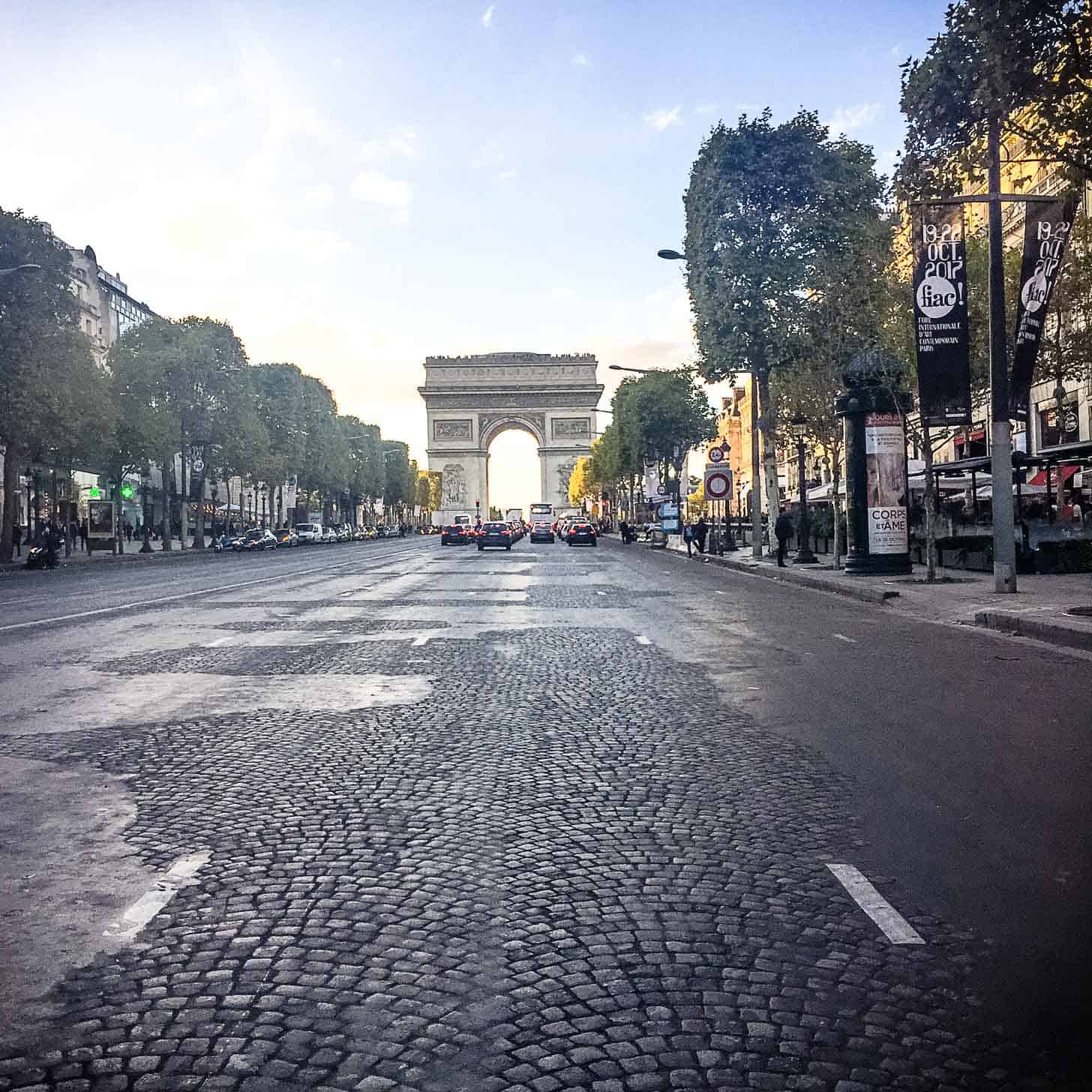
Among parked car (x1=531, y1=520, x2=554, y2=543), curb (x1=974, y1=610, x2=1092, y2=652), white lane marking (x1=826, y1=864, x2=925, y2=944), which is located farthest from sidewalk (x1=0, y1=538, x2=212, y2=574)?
white lane marking (x1=826, y1=864, x2=925, y2=944)

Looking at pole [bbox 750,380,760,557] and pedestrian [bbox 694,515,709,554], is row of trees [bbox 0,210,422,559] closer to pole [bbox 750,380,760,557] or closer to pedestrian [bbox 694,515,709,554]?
pedestrian [bbox 694,515,709,554]

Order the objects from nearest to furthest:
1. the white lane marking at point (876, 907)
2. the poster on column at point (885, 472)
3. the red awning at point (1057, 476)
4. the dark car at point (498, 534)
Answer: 1. the white lane marking at point (876, 907)
2. the poster on column at point (885, 472)
3. the red awning at point (1057, 476)
4. the dark car at point (498, 534)

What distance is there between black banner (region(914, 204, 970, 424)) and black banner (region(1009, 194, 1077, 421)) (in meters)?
2.33

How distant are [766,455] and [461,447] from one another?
9276 cm

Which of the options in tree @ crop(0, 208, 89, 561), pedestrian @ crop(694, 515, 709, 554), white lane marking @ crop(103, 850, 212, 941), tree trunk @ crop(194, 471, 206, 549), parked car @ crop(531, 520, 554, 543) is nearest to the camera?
white lane marking @ crop(103, 850, 212, 941)

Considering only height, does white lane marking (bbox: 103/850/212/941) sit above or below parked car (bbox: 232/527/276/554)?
above

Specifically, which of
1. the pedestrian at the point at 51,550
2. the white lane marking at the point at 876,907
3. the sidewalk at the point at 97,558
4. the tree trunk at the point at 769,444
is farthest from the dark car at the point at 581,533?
the white lane marking at the point at 876,907

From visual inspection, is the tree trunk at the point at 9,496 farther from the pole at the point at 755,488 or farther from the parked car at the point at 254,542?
the parked car at the point at 254,542

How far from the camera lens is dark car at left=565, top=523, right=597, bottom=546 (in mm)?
67688

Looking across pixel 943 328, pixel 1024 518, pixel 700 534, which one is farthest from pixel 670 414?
pixel 943 328

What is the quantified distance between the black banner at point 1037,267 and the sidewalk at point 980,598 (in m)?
3.33

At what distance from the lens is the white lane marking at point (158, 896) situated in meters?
4.14

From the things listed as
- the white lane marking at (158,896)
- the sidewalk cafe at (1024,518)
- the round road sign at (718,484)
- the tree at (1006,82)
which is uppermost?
the tree at (1006,82)

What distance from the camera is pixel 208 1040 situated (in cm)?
323
